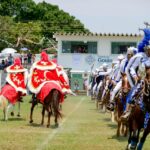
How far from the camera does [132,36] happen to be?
4703 centimetres

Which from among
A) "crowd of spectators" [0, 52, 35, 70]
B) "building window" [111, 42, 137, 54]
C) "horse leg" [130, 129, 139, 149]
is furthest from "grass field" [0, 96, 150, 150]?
"building window" [111, 42, 137, 54]

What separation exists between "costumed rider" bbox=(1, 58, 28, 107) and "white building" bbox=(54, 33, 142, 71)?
28.0 metres

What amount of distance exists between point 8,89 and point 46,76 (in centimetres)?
267

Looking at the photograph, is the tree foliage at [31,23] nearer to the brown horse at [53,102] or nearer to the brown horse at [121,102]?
the brown horse at [53,102]

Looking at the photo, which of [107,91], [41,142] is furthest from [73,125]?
[41,142]

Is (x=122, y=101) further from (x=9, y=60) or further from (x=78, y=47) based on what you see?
(x=78, y=47)

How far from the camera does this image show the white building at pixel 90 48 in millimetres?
47438

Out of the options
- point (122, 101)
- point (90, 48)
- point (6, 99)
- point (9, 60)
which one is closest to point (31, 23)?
point (90, 48)

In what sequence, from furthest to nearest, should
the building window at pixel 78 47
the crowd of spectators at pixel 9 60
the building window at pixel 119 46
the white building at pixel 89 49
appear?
the building window at pixel 78 47 < the building window at pixel 119 46 < the white building at pixel 89 49 < the crowd of spectators at pixel 9 60

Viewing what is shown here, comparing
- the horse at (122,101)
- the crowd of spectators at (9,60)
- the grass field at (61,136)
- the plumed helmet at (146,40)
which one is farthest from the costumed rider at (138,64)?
the crowd of spectators at (9,60)

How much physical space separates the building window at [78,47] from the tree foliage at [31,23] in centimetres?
1277

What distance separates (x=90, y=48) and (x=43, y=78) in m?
31.8

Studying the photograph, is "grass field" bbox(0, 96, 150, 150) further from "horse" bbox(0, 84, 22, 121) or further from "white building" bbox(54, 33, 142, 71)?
"white building" bbox(54, 33, 142, 71)

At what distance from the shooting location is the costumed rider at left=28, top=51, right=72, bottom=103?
53.3 ft
